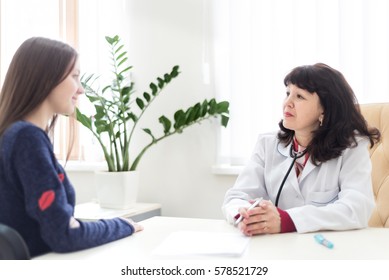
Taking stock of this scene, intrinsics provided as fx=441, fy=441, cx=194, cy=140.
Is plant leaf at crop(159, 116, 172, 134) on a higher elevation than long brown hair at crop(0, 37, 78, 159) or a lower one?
lower

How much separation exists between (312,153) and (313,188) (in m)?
0.13

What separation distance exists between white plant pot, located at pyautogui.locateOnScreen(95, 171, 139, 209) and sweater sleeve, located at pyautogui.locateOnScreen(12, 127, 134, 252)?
4.96ft

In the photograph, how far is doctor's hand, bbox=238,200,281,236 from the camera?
1.30 m

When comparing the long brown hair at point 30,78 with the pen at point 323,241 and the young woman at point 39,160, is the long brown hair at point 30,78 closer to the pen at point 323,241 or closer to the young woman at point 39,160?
the young woman at point 39,160

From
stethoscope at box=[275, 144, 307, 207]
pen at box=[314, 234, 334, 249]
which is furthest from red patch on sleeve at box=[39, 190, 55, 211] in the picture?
stethoscope at box=[275, 144, 307, 207]

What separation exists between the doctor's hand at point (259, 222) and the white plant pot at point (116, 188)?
54.3 inches

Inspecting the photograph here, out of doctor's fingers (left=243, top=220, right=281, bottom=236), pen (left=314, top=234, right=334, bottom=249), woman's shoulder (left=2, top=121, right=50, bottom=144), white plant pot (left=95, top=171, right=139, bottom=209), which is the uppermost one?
woman's shoulder (left=2, top=121, right=50, bottom=144)

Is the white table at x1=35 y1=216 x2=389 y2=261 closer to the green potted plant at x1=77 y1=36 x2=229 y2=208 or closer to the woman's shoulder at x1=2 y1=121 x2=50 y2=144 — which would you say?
the woman's shoulder at x1=2 y1=121 x2=50 y2=144

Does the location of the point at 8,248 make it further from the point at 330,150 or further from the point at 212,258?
the point at 330,150

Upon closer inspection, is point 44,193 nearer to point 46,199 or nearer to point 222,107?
point 46,199

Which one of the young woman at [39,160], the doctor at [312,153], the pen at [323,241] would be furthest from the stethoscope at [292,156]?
the young woman at [39,160]

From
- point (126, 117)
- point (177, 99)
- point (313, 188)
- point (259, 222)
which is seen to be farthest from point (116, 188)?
point (259, 222)

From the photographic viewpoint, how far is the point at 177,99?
2.91 m

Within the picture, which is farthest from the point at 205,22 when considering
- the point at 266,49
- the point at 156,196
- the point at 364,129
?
the point at 364,129
